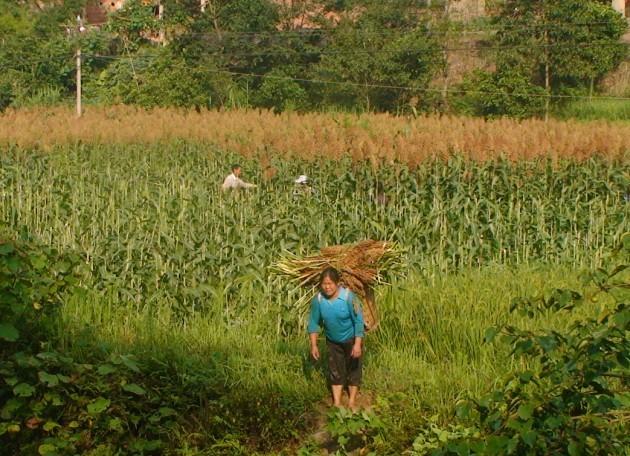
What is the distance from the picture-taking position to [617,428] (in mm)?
7602

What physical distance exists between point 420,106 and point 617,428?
3293 cm

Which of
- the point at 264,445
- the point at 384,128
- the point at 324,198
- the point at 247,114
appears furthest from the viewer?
the point at 247,114

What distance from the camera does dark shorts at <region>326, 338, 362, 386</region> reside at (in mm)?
8648

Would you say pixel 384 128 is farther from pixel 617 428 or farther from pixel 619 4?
pixel 617 428

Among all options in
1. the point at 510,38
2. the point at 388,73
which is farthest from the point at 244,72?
the point at 510,38

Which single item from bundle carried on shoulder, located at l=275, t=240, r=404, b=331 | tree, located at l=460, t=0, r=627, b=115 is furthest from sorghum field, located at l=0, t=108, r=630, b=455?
tree, located at l=460, t=0, r=627, b=115

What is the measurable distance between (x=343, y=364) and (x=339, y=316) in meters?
0.37

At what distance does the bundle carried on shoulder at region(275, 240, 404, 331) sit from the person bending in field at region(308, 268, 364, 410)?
39cm

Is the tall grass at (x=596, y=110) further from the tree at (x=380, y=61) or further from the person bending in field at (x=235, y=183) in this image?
the person bending in field at (x=235, y=183)

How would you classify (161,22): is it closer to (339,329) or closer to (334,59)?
(334,59)

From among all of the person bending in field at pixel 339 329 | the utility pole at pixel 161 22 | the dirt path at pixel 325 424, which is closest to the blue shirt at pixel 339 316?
the person bending in field at pixel 339 329

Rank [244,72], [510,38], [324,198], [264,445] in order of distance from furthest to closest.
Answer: [244,72]
[510,38]
[324,198]
[264,445]

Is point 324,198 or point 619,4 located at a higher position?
point 619,4

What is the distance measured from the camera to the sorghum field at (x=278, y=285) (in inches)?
335
